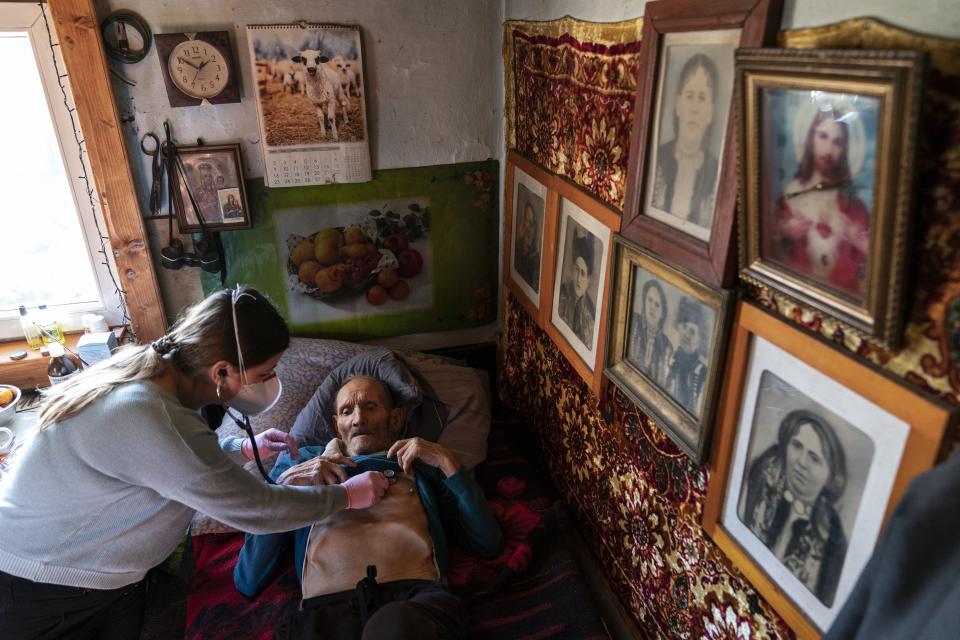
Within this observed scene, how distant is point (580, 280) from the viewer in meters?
1.83

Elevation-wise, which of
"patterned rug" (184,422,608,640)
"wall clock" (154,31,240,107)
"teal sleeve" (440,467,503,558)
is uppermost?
"wall clock" (154,31,240,107)

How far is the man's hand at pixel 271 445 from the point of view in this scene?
1.85m

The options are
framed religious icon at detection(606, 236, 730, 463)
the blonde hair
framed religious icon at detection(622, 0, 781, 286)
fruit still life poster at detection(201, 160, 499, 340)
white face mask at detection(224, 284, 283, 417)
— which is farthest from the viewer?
fruit still life poster at detection(201, 160, 499, 340)

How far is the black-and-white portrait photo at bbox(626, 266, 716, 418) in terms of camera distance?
1.26 m

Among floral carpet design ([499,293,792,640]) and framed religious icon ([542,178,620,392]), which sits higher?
framed religious icon ([542,178,620,392])

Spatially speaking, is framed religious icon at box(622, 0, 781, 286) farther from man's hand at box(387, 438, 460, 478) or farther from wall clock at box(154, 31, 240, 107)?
wall clock at box(154, 31, 240, 107)

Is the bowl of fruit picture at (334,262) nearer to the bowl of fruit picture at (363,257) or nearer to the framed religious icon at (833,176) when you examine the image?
the bowl of fruit picture at (363,257)

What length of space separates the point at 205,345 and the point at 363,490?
0.56 m

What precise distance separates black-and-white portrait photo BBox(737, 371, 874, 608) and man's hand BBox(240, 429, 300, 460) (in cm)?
127

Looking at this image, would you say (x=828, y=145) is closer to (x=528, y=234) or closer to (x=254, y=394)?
(x=254, y=394)

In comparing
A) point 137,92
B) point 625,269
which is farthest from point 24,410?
point 625,269

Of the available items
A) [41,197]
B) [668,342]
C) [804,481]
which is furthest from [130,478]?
[41,197]

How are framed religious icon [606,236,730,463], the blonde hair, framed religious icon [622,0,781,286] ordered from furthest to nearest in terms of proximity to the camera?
1. the blonde hair
2. framed religious icon [606,236,730,463]
3. framed religious icon [622,0,781,286]

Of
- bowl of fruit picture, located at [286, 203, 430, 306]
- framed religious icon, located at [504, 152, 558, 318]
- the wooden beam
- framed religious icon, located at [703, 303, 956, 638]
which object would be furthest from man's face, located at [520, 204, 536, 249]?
the wooden beam
